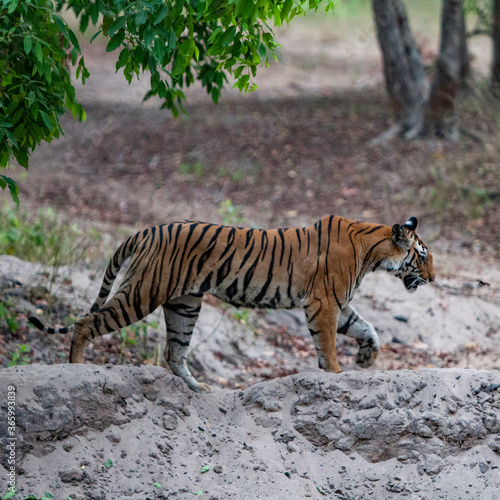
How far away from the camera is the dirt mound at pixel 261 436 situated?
3.98m

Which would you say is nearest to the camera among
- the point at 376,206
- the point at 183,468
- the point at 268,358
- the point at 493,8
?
the point at 183,468

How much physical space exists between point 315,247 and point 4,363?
267 cm

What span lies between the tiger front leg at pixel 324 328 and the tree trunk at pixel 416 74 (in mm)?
9634

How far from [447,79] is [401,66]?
103cm

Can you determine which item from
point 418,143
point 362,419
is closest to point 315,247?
point 362,419

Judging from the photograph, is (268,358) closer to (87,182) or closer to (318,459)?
(318,459)

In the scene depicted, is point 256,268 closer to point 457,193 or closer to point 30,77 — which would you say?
point 30,77

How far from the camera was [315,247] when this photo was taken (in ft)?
16.3

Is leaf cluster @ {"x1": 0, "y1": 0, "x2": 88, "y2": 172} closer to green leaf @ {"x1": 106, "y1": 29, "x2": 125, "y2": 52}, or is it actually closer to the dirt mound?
green leaf @ {"x1": 106, "y1": 29, "x2": 125, "y2": 52}

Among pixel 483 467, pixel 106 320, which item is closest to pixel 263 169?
pixel 106 320

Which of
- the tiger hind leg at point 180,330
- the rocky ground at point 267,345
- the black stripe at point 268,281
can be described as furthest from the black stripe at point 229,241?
the rocky ground at point 267,345

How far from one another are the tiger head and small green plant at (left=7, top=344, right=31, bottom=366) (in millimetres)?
2977

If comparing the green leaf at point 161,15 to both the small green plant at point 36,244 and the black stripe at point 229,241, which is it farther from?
the small green plant at point 36,244

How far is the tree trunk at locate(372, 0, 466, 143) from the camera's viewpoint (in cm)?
1302
